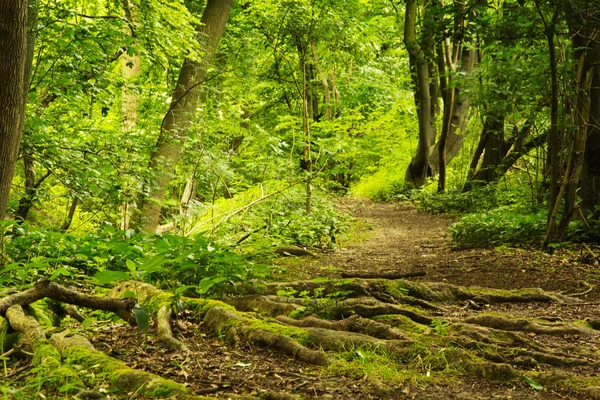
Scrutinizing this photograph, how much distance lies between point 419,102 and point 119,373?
A: 1801 cm

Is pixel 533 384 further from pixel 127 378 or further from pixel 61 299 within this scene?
pixel 61 299

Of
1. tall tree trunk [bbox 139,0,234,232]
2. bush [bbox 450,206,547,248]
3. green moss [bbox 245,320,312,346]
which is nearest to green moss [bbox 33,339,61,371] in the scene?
green moss [bbox 245,320,312,346]

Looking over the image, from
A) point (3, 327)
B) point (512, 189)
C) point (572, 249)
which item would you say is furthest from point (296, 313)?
point (512, 189)

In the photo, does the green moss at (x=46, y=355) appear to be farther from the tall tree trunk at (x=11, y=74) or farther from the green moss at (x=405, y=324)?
the tall tree trunk at (x=11, y=74)

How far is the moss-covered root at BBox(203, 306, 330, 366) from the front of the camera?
3475 mm

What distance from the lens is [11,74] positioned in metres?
4.91

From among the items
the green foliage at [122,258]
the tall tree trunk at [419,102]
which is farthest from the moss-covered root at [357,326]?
the tall tree trunk at [419,102]

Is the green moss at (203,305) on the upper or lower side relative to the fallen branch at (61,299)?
lower

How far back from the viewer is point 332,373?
10.6ft

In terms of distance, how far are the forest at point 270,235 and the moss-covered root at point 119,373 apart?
0.01m

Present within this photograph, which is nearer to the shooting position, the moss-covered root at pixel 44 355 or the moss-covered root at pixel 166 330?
the moss-covered root at pixel 44 355

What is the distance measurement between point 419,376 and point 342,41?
1088 centimetres

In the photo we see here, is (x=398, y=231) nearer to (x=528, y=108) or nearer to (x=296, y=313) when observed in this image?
(x=528, y=108)

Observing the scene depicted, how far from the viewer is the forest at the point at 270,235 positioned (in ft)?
10.6
